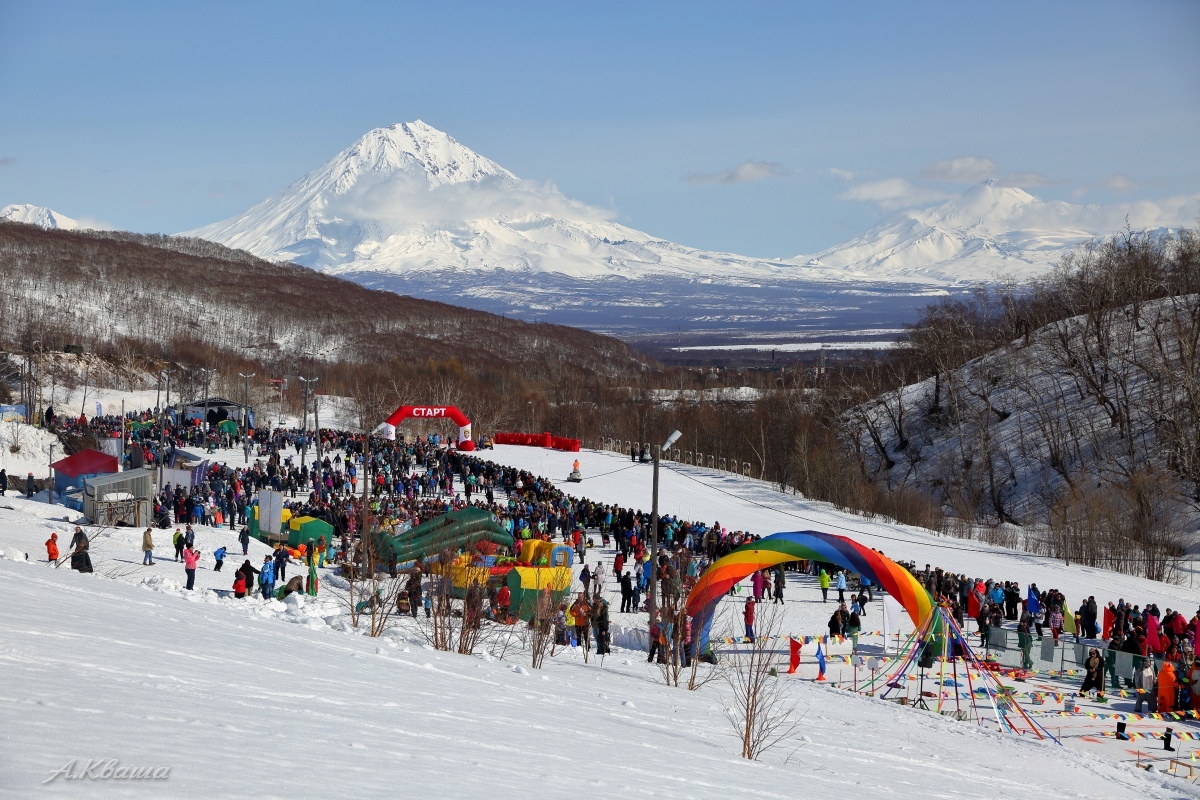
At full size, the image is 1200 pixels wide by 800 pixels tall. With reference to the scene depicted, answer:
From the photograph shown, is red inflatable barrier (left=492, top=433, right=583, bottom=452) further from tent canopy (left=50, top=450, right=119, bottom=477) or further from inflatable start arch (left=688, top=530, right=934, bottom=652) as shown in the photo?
inflatable start arch (left=688, top=530, right=934, bottom=652)

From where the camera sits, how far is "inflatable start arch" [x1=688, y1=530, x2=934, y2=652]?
1898 centimetres

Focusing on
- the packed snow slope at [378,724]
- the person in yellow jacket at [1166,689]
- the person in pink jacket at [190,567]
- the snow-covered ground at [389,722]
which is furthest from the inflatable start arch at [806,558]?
the person in pink jacket at [190,567]

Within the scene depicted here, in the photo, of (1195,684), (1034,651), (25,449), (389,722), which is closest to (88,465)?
(25,449)

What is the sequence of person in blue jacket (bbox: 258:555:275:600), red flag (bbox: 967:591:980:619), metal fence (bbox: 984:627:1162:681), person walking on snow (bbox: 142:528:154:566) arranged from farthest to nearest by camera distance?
1. red flag (bbox: 967:591:980:619)
2. person walking on snow (bbox: 142:528:154:566)
3. metal fence (bbox: 984:627:1162:681)
4. person in blue jacket (bbox: 258:555:275:600)

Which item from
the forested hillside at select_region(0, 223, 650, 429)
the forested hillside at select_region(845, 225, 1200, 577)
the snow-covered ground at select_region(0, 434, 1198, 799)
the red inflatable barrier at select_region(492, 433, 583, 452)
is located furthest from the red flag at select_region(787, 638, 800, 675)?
the forested hillside at select_region(0, 223, 650, 429)

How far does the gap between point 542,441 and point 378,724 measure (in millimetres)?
49933

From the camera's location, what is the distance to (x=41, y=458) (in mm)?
50250

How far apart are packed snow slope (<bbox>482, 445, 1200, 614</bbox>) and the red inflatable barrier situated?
3.53 feet

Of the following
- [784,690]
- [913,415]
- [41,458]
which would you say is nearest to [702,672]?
[784,690]

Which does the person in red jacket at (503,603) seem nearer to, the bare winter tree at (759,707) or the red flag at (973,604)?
the bare winter tree at (759,707)

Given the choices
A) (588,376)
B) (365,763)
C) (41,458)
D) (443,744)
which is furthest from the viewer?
(588,376)

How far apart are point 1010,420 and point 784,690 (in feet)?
173

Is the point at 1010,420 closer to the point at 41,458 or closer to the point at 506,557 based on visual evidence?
the point at 506,557

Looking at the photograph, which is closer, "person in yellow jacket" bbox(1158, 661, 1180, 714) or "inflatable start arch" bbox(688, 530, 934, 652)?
"person in yellow jacket" bbox(1158, 661, 1180, 714)
